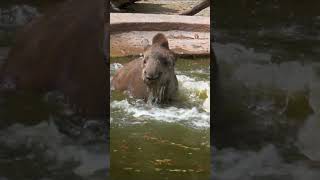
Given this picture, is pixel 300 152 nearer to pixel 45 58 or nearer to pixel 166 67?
pixel 45 58

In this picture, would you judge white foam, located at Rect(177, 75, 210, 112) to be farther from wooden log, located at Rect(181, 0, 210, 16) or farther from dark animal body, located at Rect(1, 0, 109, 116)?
dark animal body, located at Rect(1, 0, 109, 116)

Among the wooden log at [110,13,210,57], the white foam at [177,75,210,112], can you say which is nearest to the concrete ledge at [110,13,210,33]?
the wooden log at [110,13,210,57]

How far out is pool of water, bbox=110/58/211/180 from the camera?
4.10 m

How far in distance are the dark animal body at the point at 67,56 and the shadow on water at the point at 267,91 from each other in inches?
21.4

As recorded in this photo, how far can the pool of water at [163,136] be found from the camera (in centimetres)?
410

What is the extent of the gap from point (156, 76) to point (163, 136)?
2.76ft

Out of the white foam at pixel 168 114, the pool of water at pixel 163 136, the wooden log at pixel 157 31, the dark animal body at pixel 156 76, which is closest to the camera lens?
the pool of water at pixel 163 136

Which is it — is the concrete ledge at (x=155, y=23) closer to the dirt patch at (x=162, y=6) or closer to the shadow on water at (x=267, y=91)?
the dirt patch at (x=162, y=6)

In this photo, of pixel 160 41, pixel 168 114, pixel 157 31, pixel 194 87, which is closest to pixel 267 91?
pixel 168 114

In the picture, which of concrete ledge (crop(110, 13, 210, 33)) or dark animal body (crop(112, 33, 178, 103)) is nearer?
dark animal body (crop(112, 33, 178, 103))

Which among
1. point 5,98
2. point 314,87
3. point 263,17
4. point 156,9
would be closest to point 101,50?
point 5,98

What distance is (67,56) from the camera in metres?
2.95

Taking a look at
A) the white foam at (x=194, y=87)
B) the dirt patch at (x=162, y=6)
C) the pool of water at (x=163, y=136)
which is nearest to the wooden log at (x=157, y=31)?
the white foam at (x=194, y=87)

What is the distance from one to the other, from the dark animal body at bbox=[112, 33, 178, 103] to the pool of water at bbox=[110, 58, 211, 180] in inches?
3.6
